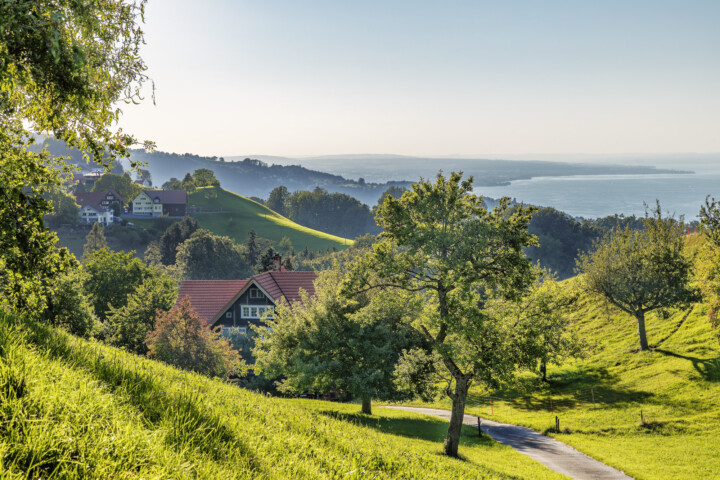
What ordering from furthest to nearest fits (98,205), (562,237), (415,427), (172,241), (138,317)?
(562,237), (98,205), (172,241), (138,317), (415,427)

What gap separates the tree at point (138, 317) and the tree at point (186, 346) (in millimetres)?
6915

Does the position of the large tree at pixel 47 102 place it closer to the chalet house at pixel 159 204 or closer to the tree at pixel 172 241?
the tree at pixel 172 241

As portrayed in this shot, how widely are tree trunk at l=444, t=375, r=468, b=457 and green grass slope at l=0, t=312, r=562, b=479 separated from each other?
1354 centimetres

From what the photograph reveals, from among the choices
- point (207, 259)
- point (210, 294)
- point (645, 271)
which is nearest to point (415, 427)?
point (645, 271)

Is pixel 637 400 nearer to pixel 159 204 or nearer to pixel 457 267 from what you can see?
pixel 457 267

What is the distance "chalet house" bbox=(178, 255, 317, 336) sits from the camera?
6341 cm

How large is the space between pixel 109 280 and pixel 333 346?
41758mm

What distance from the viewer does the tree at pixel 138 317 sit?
44.4m

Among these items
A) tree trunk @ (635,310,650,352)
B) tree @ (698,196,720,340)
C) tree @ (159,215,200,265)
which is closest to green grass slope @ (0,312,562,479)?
tree @ (698,196,720,340)

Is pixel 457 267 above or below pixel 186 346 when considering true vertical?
above

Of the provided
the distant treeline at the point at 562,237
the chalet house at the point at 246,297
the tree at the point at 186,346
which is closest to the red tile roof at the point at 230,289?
the chalet house at the point at 246,297

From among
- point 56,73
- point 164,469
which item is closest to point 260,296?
point 56,73

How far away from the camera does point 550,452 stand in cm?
2916

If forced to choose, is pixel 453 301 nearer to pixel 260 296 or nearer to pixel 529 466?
pixel 529 466
